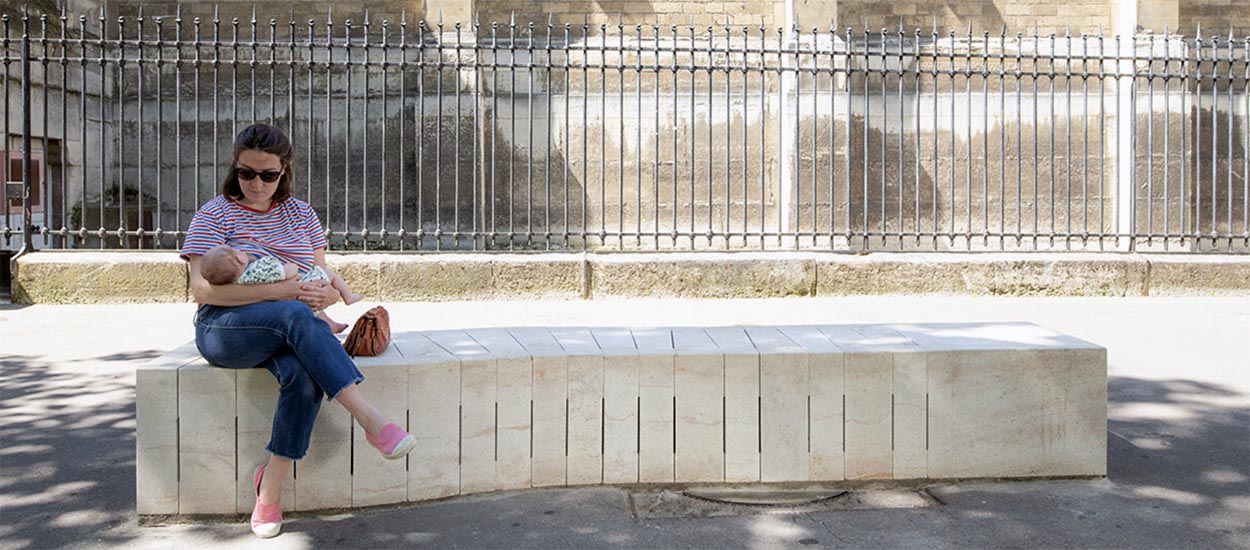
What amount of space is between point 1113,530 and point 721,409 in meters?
1.37

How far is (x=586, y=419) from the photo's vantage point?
3908 millimetres

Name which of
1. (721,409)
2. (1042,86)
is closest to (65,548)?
(721,409)

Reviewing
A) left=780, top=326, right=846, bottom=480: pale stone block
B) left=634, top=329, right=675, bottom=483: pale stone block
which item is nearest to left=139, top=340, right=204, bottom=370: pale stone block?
left=634, top=329, right=675, bottom=483: pale stone block

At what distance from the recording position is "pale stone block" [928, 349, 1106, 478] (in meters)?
3.98

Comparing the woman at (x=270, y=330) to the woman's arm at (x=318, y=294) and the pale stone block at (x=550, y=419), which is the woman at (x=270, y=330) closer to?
the woman's arm at (x=318, y=294)

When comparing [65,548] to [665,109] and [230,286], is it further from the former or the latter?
[665,109]

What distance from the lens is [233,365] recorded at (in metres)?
3.51

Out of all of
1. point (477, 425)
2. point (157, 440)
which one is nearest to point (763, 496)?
point (477, 425)

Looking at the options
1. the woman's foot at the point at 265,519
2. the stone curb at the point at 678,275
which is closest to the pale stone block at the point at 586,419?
the woman's foot at the point at 265,519

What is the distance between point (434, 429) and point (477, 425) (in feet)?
0.51

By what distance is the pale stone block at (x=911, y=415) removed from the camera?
3953 mm

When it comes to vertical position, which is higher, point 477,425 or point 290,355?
point 290,355

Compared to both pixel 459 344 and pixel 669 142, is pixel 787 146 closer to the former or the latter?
pixel 669 142

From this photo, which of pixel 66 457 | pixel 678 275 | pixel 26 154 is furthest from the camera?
pixel 678 275
